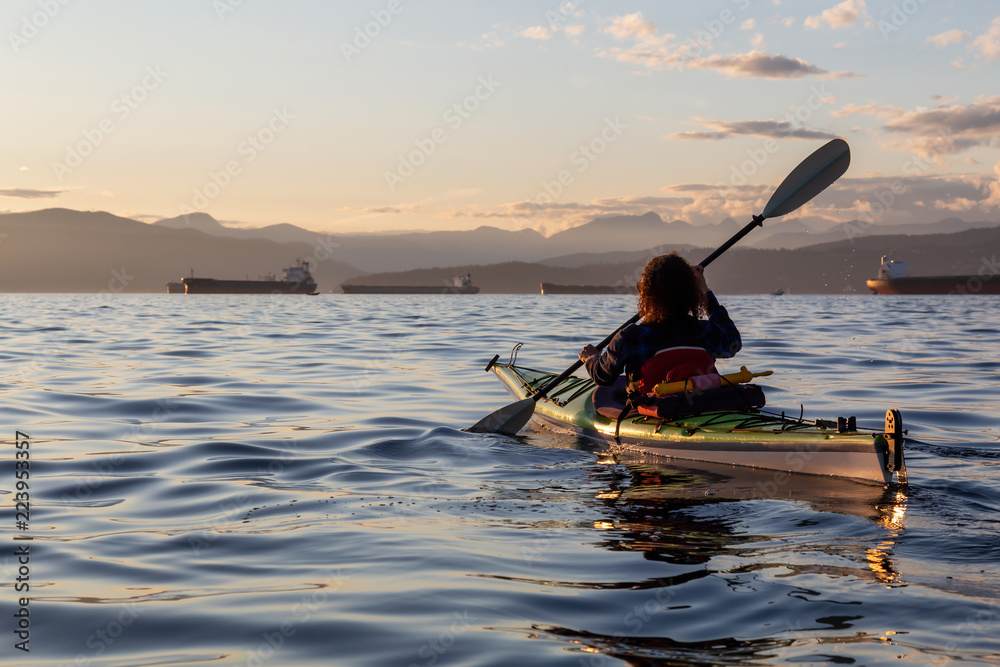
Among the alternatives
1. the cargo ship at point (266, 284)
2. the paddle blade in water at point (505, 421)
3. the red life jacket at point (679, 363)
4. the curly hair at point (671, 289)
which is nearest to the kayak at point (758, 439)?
the red life jacket at point (679, 363)

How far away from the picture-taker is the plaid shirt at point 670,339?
7.03 m

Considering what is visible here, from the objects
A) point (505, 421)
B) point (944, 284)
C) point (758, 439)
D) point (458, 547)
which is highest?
point (944, 284)

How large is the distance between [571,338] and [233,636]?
70.6ft

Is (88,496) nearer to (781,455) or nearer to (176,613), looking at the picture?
(176,613)

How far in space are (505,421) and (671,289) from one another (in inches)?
124

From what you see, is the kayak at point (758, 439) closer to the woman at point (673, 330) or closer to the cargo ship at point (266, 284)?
the woman at point (673, 330)

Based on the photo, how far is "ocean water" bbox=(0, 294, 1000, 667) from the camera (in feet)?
11.1

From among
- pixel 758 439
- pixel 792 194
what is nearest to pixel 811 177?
pixel 792 194

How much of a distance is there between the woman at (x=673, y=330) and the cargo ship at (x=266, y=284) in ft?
414

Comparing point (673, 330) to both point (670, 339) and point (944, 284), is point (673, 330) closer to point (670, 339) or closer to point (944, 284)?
point (670, 339)

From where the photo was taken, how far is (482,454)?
8062 mm

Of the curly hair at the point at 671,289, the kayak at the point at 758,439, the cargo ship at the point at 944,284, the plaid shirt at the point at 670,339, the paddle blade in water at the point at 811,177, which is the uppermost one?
the cargo ship at the point at 944,284

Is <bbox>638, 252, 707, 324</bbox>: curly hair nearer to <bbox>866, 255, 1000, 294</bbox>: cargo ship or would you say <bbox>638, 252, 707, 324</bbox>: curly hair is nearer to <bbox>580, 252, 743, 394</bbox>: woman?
<bbox>580, 252, 743, 394</bbox>: woman

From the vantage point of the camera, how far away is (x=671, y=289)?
6.88 meters
